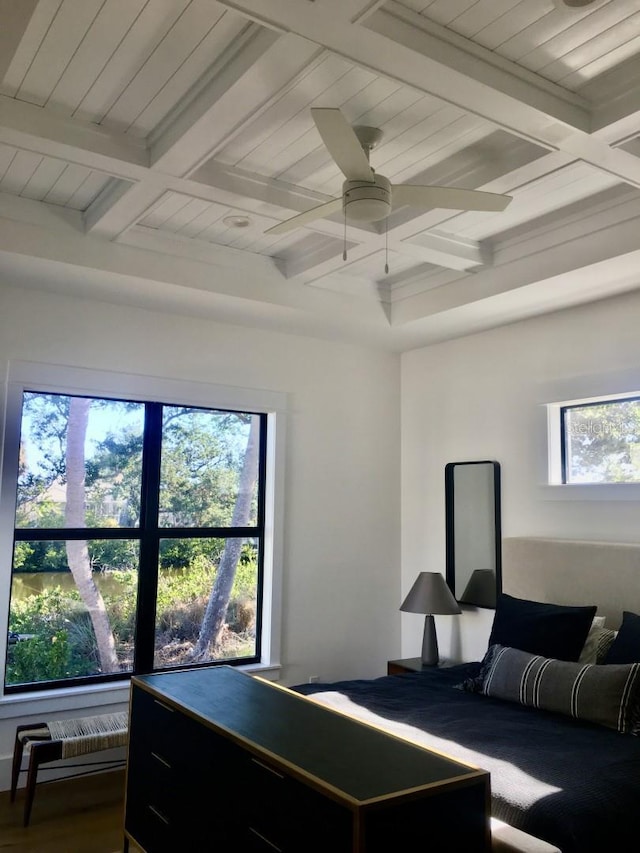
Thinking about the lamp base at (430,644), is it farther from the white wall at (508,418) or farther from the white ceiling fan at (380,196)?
the white ceiling fan at (380,196)

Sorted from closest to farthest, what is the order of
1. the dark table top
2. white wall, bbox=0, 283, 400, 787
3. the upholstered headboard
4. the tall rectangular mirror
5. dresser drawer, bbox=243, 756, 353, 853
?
dresser drawer, bbox=243, 756, 353, 853 → the dark table top → the upholstered headboard → white wall, bbox=0, 283, 400, 787 → the tall rectangular mirror

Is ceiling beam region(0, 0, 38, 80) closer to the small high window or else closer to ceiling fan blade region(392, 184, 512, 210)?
ceiling fan blade region(392, 184, 512, 210)

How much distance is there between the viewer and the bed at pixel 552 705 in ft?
7.35

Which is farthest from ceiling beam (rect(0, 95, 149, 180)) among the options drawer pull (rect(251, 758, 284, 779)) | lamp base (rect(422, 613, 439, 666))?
lamp base (rect(422, 613, 439, 666))

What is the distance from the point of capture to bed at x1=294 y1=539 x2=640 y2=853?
7.35 ft

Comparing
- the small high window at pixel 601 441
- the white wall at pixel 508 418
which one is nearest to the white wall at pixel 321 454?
the white wall at pixel 508 418

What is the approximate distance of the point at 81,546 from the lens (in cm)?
405

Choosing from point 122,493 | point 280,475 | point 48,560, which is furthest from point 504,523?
point 48,560

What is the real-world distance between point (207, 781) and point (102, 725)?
148cm

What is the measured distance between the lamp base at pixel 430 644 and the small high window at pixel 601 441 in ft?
3.98

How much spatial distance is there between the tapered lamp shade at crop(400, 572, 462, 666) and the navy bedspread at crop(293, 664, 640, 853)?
0.86 meters

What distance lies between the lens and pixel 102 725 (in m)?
3.57

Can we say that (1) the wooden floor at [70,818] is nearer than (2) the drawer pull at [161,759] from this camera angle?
No

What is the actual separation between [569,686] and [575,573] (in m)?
0.90
